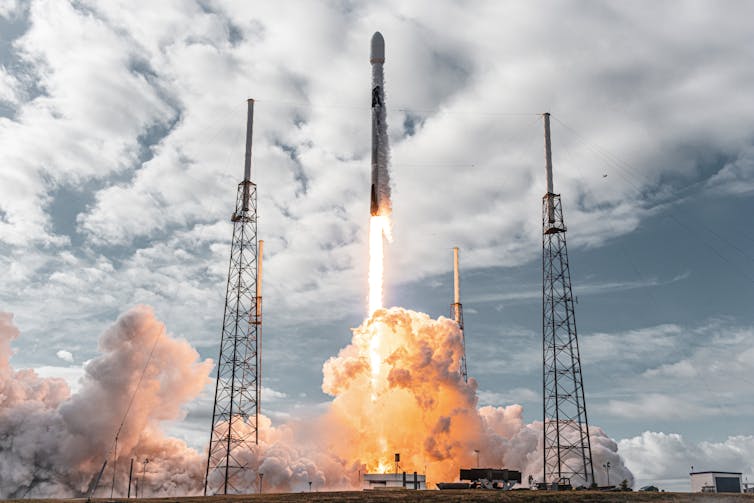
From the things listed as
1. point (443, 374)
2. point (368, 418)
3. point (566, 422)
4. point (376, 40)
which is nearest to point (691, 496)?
point (566, 422)

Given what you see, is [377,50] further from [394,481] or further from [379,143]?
[394,481]

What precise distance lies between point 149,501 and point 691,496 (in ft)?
187

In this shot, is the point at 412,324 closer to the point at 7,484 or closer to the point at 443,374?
the point at 443,374

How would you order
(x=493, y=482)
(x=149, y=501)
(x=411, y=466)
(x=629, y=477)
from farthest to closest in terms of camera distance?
(x=629, y=477) → (x=411, y=466) → (x=493, y=482) → (x=149, y=501)

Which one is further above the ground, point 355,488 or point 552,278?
point 552,278

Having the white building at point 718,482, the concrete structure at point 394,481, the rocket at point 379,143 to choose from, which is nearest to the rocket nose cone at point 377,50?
the rocket at point 379,143

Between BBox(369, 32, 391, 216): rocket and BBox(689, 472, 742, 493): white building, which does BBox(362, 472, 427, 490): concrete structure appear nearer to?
BBox(369, 32, 391, 216): rocket

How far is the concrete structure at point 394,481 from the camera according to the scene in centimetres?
9906

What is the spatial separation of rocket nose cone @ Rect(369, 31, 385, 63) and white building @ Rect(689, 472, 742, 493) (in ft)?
291

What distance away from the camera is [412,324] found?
11219 cm

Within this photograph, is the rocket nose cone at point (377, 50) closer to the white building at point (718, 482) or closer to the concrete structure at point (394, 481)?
the concrete structure at point (394, 481)

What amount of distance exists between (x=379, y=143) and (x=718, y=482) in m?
83.2

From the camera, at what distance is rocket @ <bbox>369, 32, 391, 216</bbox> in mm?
104375

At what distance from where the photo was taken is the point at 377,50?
350ft
